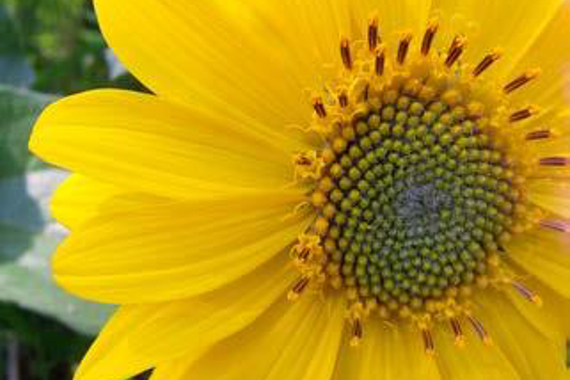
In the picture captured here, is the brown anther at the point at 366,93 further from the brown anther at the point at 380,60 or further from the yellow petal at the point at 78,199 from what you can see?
the yellow petal at the point at 78,199

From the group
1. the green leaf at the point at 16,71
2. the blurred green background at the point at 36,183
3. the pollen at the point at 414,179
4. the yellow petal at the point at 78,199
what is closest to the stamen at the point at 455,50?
the pollen at the point at 414,179

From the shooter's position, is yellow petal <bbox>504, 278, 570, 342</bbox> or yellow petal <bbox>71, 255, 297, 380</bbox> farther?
yellow petal <bbox>504, 278, 570, 342</bbox>

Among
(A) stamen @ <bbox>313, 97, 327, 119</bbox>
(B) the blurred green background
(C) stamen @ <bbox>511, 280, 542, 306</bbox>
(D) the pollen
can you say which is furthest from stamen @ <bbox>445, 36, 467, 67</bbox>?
(B) the blurred green background

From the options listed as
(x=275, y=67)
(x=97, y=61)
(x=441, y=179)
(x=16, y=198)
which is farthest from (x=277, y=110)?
(x=97, y=61)

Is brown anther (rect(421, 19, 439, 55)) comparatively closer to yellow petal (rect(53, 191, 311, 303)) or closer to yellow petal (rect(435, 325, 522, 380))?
yellow petal (rect(53, 191, 311, 303))

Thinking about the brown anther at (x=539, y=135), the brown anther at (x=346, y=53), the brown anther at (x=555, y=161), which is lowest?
the brown anther at (x=555, y=161)

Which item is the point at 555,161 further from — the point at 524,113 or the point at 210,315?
the point at 210,315
